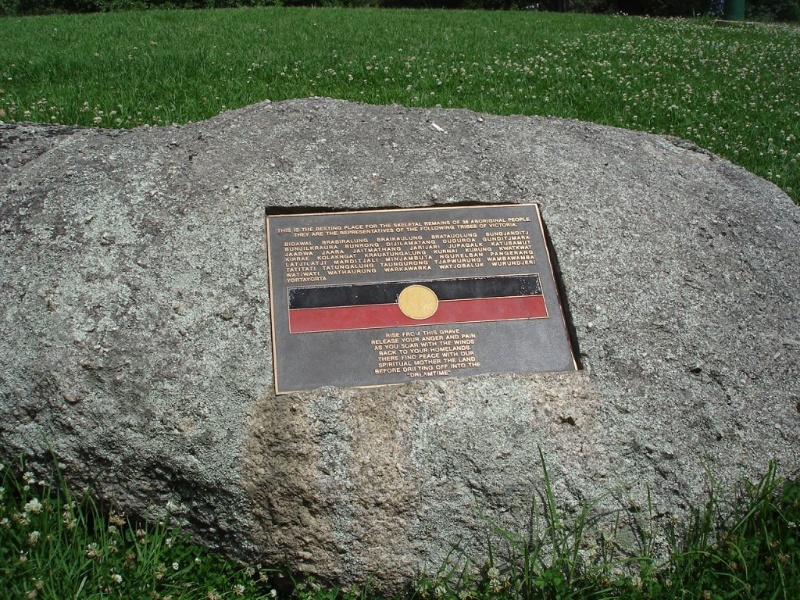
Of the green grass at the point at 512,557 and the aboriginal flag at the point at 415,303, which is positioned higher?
the aboriginal flag at the point at 415,303

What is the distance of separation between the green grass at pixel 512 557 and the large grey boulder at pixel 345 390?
0.07m

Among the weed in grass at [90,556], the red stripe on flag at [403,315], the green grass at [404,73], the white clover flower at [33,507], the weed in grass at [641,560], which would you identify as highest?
the green grass at [404,73]

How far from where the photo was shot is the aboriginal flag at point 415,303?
10.2 feet

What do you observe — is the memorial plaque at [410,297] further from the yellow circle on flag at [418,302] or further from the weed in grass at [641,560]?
the weed in grass at [641,560]

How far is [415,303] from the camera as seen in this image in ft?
10.5

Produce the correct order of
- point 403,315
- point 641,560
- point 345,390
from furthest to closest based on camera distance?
point 403,315
point 345,390
point 641,560

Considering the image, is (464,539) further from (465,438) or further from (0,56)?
(0,56)

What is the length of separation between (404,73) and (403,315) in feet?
15.0

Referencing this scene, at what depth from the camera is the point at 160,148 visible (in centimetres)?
361

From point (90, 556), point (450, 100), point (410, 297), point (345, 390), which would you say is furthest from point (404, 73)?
point (90, 556)

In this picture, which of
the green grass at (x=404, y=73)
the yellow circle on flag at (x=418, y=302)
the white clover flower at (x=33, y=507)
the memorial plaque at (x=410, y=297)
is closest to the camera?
the white clover flower at (x=33, y=507)

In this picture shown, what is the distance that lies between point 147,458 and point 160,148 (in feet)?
5.24

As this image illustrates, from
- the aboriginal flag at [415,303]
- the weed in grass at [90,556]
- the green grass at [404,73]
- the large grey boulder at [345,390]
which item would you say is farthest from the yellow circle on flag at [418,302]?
the green grass at [404,73]

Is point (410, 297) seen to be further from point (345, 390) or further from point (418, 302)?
point (345, 390)
